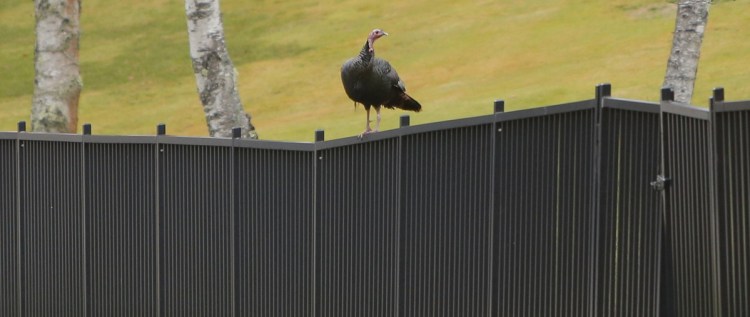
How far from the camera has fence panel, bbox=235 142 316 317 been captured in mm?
9164

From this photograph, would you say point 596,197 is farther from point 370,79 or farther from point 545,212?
point 370,79

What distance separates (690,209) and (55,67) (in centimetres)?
1220

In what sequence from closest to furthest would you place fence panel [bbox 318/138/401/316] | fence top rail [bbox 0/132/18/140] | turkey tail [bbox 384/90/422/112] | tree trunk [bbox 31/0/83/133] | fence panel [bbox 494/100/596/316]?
fence panel [bbox 494/100/596/316] < fence panel [bbox 318/138/401/316] < turkey tail [bbox 384/90/422/112] < fence top rail [bbox 0/132/18/140] < tree trunk [bbox 31/0/83/133]

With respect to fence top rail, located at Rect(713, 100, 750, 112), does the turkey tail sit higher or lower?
higher

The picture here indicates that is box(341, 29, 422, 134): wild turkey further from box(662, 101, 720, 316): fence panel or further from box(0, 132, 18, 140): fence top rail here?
box(662, 101, 720, 316): fence panel

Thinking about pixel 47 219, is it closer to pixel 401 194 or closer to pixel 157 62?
pixel 401 194

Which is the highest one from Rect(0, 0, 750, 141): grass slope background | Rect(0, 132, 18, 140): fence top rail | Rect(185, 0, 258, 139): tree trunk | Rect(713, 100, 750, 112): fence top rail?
Rect(0, 0, 750, 141): grass slope background

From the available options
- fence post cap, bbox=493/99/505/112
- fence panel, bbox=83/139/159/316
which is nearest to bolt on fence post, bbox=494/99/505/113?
fence post cap, bbox=493/99/505/112

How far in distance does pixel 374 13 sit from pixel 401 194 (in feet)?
90.8

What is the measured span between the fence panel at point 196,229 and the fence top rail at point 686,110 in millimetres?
3781

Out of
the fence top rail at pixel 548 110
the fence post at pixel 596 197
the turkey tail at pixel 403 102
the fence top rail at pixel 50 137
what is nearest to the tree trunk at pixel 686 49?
the turkey tail at pixel 403 102

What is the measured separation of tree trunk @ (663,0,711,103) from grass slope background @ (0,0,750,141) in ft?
20.6

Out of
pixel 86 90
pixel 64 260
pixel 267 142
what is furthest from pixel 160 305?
pixel 86 90

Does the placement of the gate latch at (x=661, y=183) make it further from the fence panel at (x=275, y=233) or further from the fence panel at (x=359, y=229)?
the fence panel at (x=275, y=233)
